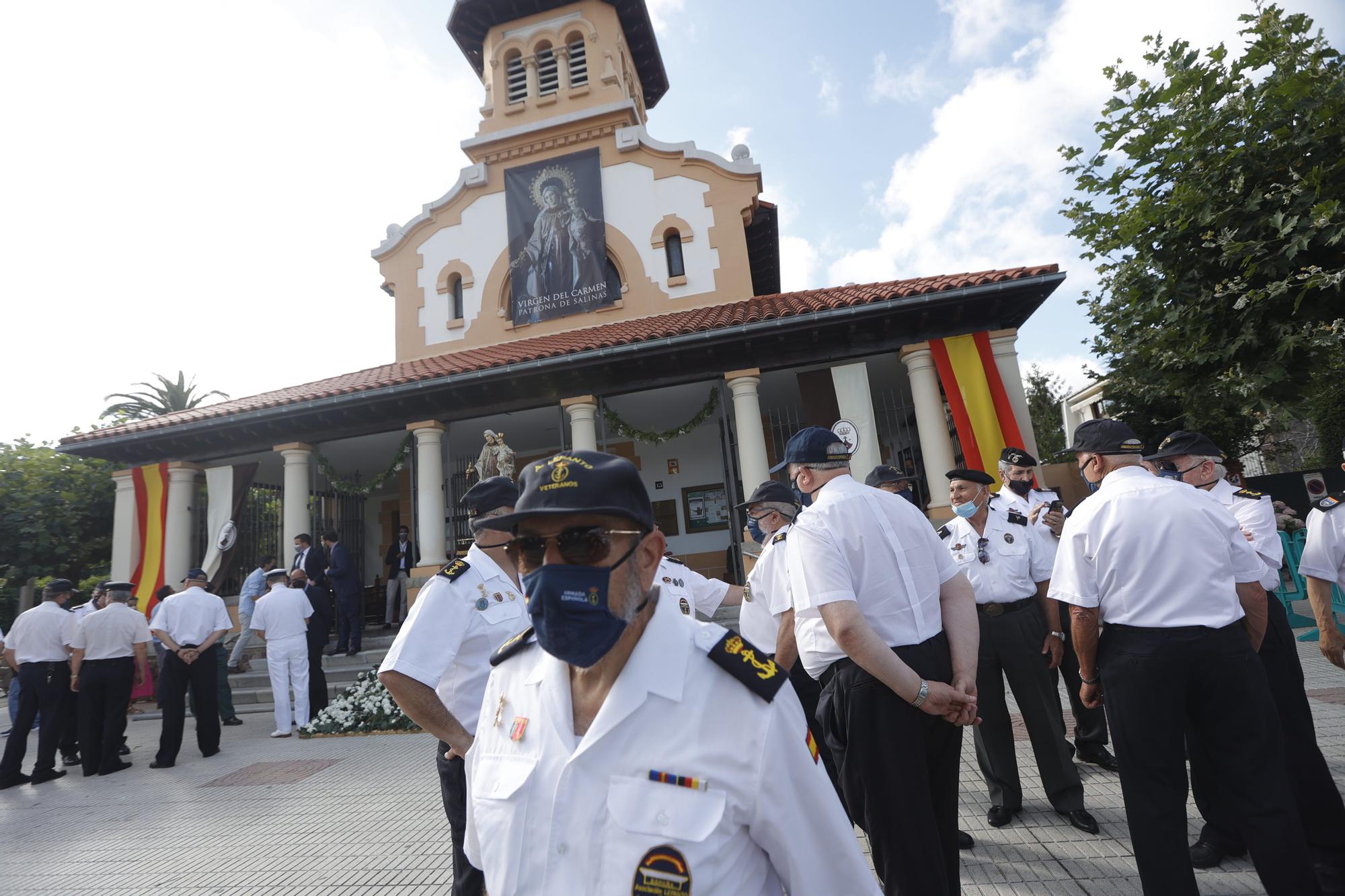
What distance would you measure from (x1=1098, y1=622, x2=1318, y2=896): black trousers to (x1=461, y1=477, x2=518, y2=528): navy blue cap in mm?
2626

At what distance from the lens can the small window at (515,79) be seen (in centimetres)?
1677

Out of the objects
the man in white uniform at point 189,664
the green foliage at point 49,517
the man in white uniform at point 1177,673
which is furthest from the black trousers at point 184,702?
the green foliage at point 49,517

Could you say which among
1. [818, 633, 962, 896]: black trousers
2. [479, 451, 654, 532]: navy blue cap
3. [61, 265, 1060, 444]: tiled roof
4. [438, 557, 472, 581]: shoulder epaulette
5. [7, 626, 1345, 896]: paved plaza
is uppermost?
[61, 265, 1060, 444]: tiled roof

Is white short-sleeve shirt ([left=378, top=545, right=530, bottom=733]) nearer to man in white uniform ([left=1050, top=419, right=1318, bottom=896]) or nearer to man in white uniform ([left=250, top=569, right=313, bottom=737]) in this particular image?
man in white uniform ([left=1050, top=419, right=1318, bottom=896])

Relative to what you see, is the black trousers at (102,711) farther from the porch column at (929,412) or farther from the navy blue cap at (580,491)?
the porch column at (929,412)

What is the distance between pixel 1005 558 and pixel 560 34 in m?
17.2

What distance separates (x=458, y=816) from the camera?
8.41ft

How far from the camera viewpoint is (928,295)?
1041 cm

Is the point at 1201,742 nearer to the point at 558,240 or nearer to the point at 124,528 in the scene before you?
the point at 558,240

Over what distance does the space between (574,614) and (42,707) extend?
9635 mm

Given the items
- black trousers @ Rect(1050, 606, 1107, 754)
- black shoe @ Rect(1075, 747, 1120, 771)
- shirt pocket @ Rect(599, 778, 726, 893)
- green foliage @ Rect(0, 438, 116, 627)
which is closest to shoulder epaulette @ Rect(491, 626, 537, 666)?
shirt pocket @ Rect(599, 778, 726, 893)

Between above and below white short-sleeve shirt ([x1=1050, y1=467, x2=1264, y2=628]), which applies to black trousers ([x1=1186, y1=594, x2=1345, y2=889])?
below

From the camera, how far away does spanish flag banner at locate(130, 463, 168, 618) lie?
44.1ft

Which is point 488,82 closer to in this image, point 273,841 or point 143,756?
point 143,756
